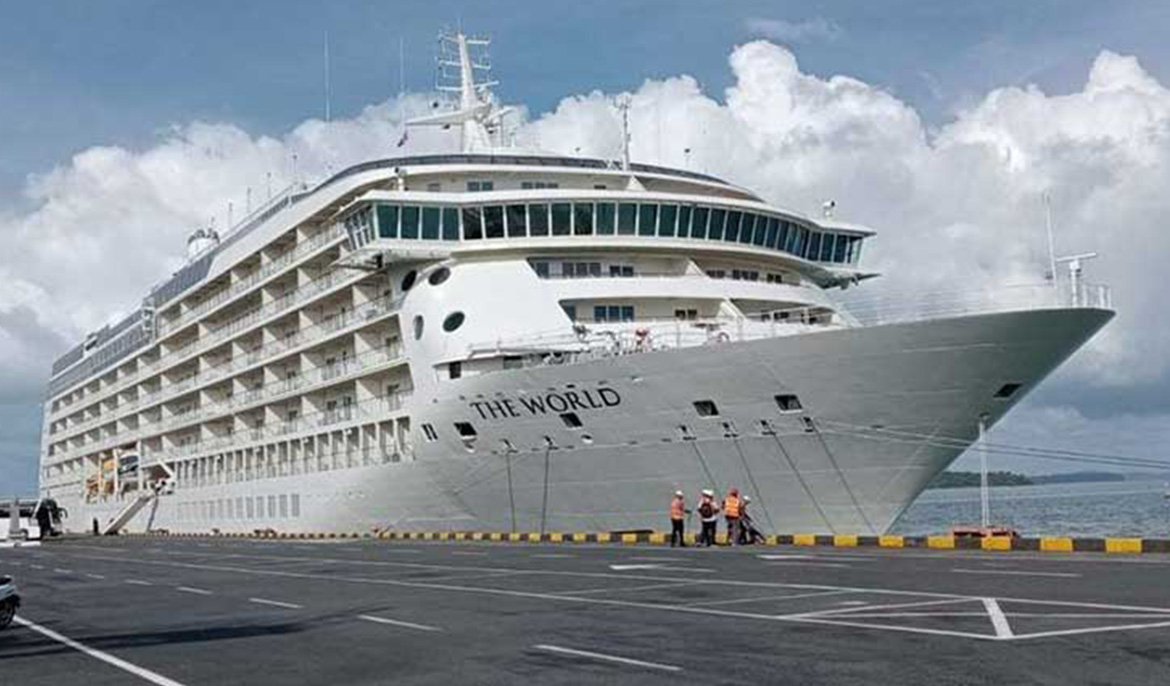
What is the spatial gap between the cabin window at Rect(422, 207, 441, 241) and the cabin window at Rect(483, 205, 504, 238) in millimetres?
1334

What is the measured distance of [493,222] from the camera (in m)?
36.1

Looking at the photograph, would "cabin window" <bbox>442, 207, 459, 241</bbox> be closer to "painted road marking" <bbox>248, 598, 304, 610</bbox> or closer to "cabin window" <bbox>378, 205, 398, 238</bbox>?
"cabin window" <bbox>378, 205, 398, 238</bbox>

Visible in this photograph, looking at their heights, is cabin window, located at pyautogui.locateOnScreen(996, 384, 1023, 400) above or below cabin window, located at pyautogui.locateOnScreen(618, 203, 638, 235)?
below

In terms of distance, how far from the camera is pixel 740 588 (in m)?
18.7

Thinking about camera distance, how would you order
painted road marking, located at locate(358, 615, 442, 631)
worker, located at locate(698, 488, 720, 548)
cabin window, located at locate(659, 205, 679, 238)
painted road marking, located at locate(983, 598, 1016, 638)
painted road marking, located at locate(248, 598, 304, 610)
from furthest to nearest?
cabin window, located at locate(659, 205, 679, 238)
worker, located at locate(698, 488, 720, 548)
painted road marking, located at locate(248, 598, 304, 610)
painted road marking, located at locate(358, 615, 442, 631)
painted road marking, located at locate(983, 598, 1016, 638)

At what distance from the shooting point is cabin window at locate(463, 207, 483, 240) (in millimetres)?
36125

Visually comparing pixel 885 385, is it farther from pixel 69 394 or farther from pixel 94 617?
pixel 69 394

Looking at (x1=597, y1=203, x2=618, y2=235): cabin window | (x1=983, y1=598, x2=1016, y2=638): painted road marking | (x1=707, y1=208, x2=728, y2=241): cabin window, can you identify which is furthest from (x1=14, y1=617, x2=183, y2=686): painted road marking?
(x1=707, y1=208, x2=728, y2=241): cabin window

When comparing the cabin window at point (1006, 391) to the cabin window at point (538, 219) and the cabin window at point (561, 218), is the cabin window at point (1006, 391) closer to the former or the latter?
the cabin window at point (561, 218)

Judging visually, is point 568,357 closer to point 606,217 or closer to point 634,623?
point 606,217

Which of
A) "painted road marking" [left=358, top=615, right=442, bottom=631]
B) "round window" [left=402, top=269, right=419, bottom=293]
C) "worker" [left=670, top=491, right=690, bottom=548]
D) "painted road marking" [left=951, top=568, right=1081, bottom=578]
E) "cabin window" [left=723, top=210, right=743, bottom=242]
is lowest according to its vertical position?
"painted road marking" [left=358, top=615, right=442, bottom=631]

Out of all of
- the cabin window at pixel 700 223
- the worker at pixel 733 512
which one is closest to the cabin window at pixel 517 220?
the cabin window at pixel 700 223

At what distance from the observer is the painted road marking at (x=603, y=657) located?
1103cm

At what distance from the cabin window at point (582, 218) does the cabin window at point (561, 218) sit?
0.46 ft
